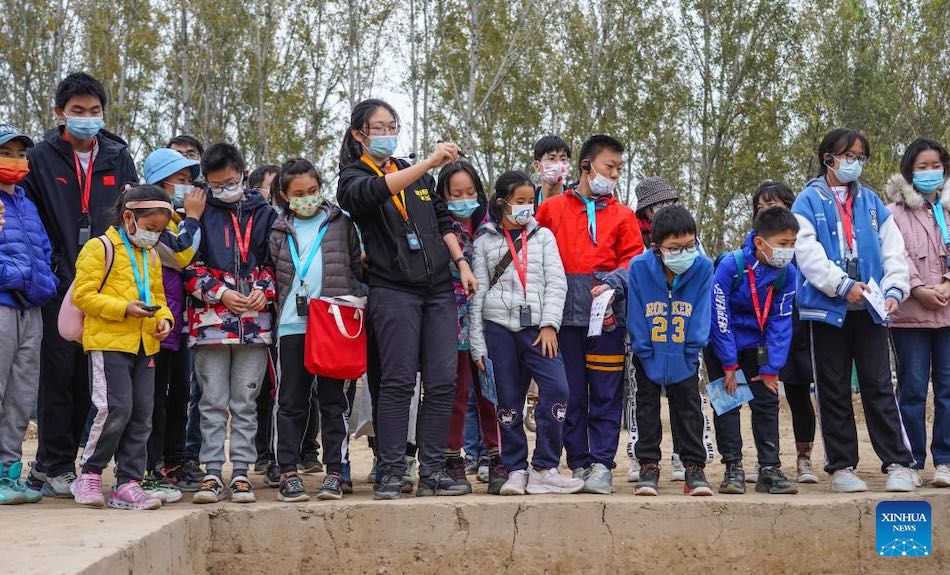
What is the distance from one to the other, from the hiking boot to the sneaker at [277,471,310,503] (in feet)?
4.22

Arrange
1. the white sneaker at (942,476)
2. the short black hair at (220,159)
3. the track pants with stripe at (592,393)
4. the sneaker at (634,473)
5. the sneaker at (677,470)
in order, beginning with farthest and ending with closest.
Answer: the sneaker at (677,470)
the sneaker at (634,473)
the white sneaker at (942,476)
the track pants with stripe at (592,393)
the short black hair at (220,159)

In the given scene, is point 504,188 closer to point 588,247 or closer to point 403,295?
point 588,247

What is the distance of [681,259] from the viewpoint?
5395mm

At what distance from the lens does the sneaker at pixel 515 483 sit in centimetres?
538

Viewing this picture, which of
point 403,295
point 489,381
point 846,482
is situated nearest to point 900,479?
point 846,482

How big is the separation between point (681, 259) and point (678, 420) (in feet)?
3.16

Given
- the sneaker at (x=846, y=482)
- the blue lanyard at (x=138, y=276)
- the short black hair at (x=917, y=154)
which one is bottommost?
the sneaker at (x=846, y=482)

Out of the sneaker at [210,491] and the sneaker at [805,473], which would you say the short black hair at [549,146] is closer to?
the sneaker at [805,473]

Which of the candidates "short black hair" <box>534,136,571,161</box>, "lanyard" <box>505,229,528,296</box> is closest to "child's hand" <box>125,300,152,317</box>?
"lanyard" <box>505,229,528,296</box>

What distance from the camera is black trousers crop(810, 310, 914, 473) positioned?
18.9 ft

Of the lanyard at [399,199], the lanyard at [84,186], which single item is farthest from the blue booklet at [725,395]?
the lanyard at [84,186]

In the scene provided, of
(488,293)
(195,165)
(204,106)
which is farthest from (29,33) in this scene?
(488,293)

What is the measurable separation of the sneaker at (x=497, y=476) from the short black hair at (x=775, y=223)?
81.3 inches

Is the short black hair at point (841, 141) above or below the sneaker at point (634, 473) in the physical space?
above
